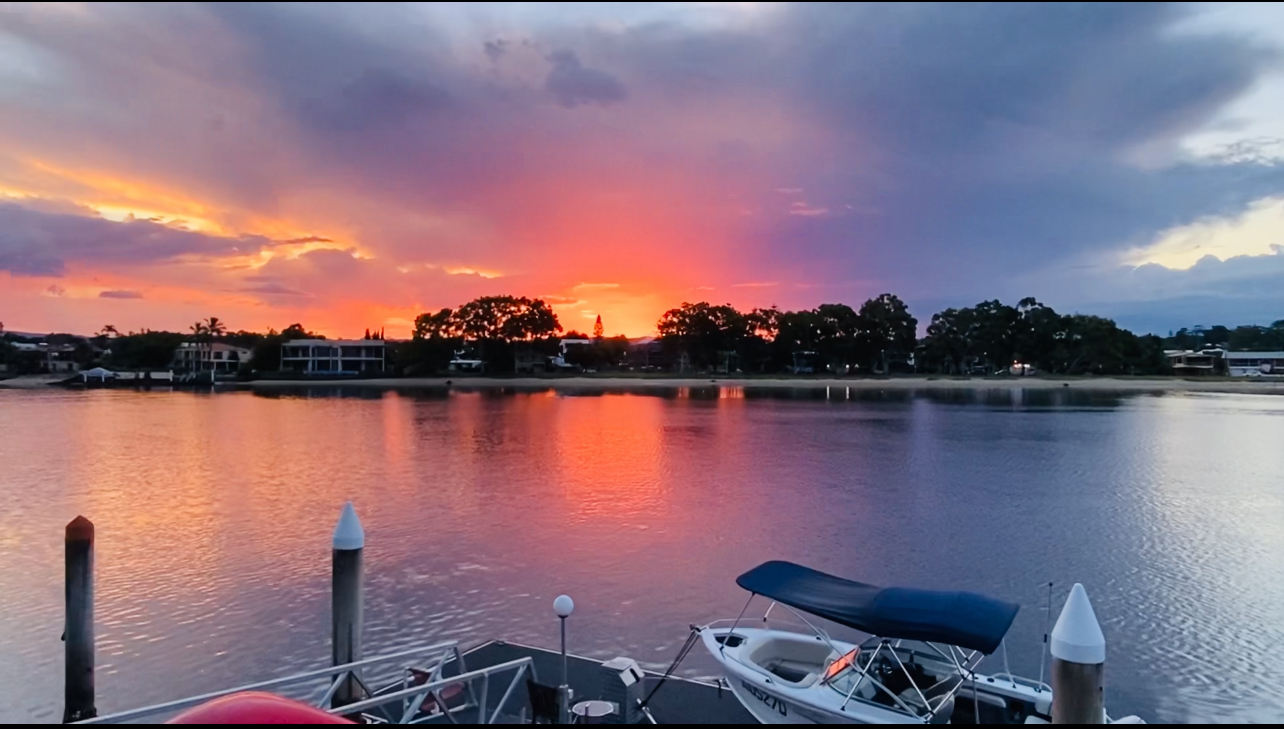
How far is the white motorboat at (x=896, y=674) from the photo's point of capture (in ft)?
24.6

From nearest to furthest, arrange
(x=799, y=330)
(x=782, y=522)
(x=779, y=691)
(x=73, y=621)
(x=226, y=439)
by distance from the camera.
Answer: (x=779, y=691) < (x=73, y=621) < (x=782, y=522) < (x=226, y=439) < (x=799, y=330)

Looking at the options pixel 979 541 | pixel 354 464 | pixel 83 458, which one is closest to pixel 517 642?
pixel 979 541

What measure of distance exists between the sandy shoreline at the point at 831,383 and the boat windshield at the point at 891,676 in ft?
306

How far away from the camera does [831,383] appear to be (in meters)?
102

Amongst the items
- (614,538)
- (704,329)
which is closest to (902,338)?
(704,329)

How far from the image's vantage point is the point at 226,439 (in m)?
40.3

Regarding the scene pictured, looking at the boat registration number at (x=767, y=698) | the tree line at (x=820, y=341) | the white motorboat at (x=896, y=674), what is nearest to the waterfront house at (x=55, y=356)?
the tree line at (x=820, y=341)

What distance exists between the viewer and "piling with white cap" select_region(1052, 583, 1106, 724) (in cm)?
532

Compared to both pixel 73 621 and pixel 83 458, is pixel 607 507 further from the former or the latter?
pixel 83 458

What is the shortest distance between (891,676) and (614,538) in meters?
10.8

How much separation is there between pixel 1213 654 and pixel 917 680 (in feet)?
21.6

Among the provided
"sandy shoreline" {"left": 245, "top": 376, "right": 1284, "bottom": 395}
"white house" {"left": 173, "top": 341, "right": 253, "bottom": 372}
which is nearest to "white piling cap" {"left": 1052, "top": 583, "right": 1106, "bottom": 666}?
"sandy shoreline" {"left": 245, "top": 376, "right": 1284, "bottom": 395}

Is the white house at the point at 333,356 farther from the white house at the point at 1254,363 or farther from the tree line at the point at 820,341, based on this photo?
the white house at the point at 1254,363

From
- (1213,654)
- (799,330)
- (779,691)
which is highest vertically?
(799,330)
